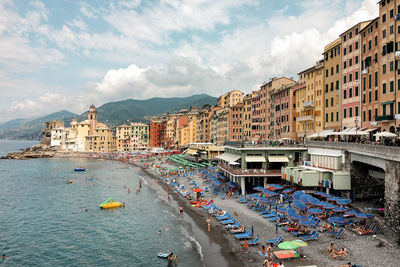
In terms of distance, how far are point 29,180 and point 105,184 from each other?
2500cm

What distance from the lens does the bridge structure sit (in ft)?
91.2

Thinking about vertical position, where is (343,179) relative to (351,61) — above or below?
below

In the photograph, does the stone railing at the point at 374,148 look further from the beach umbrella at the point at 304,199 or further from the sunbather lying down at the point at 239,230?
the sunbather lying down at the point at 239,230

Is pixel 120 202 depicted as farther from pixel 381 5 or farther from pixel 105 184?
pixel 381 5

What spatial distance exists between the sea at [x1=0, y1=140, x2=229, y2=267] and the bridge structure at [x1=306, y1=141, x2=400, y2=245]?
1557 centimetres

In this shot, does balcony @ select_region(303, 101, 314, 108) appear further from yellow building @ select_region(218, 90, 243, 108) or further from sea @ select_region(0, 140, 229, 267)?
yellow building @ select_region(218, 90, 243, 108)

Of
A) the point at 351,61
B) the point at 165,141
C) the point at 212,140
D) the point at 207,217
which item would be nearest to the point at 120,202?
the point at 207,217

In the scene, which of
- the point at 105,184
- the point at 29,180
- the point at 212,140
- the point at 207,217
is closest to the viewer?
the point at 207,217

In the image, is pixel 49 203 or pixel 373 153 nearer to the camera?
pixel 373 153

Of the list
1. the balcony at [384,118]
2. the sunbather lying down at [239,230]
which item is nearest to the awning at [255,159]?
the balcony at [384,118]

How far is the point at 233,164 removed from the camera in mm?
55375

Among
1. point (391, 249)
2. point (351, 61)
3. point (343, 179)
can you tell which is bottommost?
point (391, 249)

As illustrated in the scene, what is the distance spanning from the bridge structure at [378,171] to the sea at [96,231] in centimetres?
1557

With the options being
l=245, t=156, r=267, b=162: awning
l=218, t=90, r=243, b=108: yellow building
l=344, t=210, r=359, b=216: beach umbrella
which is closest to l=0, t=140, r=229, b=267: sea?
l=245, t=156, r=267, b=162: awning
